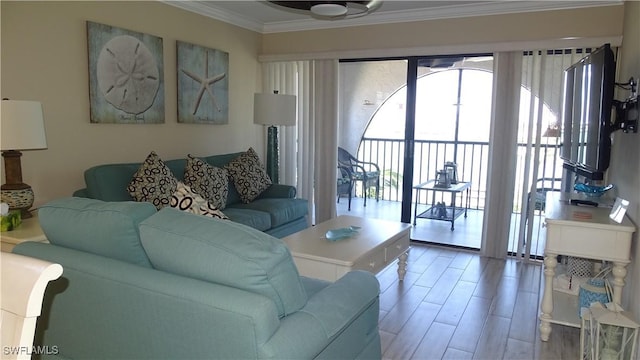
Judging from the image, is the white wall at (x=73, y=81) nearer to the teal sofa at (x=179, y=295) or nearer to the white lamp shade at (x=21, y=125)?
the white lamp shade at (x=21, y=125)

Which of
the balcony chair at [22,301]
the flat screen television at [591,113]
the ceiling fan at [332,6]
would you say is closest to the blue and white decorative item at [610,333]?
the flat screen television at [591,113]

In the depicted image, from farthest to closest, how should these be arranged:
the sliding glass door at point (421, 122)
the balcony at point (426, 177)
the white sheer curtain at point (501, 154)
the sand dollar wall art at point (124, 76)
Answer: the balcony at point (426, 177), the sliding glass door at point (421, 122), the white sheer curtain at point (501, 154), the sand dollar wall art at point (124, 76)

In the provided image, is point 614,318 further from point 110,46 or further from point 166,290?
point 110,46

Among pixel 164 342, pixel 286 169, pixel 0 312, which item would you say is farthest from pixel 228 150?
pixel 0 312

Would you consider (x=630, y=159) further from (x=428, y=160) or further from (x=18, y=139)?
(x=428, y=160)

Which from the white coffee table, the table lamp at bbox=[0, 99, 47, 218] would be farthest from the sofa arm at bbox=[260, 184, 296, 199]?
the table lamp at bbox=[0, 99, 47, 218]

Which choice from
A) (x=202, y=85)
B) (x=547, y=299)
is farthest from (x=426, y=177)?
(x=547, y=299)

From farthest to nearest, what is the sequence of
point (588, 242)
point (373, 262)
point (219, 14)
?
point (219, 14) → point (373, 262) → point (588, 242)

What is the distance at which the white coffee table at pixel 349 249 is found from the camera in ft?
8.93

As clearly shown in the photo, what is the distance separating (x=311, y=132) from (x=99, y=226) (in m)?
3.79

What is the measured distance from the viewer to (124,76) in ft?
12.3

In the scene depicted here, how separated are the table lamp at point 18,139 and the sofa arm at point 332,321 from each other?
2.01 metres

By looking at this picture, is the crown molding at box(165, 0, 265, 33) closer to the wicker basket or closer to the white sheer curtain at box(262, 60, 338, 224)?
the white sheer curtain at box(262, 60, 338, 224)

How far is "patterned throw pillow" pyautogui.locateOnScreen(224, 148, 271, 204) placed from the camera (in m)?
4.37
